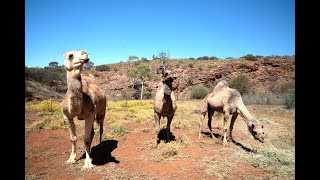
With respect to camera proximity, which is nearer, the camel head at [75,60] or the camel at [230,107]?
the camel head at [75,60]

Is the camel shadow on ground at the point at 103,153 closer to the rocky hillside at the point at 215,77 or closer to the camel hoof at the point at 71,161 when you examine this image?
the camel hoof at the point at 71,161

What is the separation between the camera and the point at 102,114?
8.72m

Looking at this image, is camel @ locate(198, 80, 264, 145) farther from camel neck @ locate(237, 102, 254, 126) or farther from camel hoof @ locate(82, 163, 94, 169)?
camel hoof @ locate(82, 163, 94, 169)

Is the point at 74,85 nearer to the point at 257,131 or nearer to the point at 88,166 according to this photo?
the point at 88,166

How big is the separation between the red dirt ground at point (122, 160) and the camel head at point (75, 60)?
2832 mm

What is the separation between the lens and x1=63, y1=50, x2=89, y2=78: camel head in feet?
18.5

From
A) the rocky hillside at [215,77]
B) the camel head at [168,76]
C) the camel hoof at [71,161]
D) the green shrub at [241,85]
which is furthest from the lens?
the rocky hillside at [215,77]

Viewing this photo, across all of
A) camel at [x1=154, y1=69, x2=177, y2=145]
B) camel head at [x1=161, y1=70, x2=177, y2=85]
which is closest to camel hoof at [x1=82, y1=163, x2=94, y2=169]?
camel at [x1=154, y1=69, x2=177, y2=145]

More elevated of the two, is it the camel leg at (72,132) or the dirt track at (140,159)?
the camel leg at (72,132)

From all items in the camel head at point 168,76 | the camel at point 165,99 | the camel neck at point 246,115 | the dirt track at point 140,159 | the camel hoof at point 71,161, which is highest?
the camel head at point 168,76

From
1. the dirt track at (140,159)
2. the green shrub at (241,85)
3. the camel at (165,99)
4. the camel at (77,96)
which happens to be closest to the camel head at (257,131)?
the dirt track at (140,159)

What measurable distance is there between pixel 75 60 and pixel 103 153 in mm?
3941

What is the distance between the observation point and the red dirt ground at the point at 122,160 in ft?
20.7
